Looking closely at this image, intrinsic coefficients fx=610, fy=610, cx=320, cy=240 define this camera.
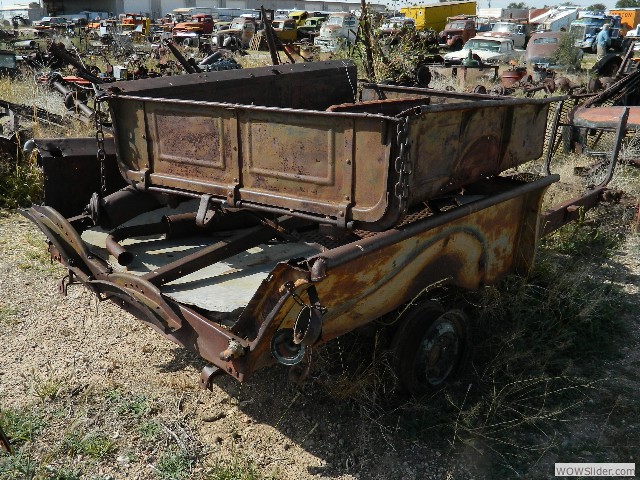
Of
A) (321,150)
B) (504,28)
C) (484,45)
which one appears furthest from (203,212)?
(504,28)

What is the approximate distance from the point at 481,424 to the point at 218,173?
6.56ft

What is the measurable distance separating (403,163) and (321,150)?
45 cm

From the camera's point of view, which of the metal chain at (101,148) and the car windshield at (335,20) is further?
the car windshield at (335,20)

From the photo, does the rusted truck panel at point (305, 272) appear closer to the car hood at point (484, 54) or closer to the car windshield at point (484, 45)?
the car hood at point (484, 54)

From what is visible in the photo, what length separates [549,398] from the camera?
3576mm

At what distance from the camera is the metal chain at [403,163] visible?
107 inches

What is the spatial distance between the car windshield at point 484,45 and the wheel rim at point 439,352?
823 inches

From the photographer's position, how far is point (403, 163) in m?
2.74

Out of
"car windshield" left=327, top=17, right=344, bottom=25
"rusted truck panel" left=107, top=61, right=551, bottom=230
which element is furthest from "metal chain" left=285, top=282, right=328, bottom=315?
"car windshield" left=327, top=17, right=344, bottom=25

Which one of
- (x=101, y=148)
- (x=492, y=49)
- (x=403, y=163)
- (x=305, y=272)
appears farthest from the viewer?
(x=492, y=49)

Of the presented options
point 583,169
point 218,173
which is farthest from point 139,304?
point 583,169

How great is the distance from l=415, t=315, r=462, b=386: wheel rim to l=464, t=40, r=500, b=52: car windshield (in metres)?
20.9

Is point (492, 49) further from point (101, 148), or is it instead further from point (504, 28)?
point (101, 148)

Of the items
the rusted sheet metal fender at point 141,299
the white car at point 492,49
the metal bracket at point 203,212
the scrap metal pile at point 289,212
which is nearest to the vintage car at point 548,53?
the white car at point 492,49
